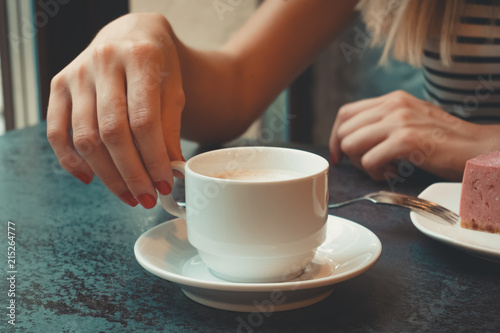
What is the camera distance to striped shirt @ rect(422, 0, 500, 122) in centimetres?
116

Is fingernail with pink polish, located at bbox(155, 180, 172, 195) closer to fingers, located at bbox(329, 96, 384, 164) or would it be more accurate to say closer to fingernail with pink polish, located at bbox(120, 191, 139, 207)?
fingernail with pink polish, located at bbox(120, 191, 139, 207)

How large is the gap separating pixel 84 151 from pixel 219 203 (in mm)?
214

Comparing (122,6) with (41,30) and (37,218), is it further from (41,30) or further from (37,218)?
(37,218)

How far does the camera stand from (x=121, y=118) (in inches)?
23.6

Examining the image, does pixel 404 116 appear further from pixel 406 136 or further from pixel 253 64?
pixel 253 64

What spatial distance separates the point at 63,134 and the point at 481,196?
541mm

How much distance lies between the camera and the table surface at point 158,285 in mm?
461

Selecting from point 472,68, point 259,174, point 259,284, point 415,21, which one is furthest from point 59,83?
point 472,68

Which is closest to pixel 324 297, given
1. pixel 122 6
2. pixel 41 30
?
pixel 41 30

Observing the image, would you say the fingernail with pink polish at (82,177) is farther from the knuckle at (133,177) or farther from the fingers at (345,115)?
the fingers at (345,115)

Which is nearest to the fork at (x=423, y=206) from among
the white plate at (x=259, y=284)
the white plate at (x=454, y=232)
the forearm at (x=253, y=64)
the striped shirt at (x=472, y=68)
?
the white plate at (x=454, y=232)

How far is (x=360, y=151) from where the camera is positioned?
960 mm

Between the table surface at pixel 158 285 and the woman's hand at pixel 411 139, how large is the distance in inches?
6.2

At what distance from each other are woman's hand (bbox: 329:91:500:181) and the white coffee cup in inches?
16.2
